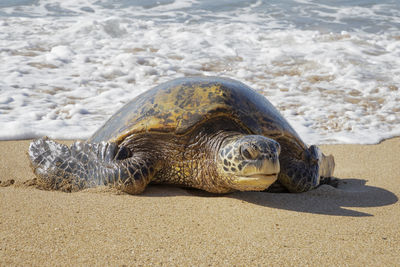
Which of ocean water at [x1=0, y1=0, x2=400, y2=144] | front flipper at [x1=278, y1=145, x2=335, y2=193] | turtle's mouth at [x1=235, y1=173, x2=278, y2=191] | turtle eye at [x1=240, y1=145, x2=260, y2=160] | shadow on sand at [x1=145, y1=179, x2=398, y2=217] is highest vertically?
turtle eye at [x1=240, y1=145, x2=260, y2=160]

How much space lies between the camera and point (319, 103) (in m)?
6.76

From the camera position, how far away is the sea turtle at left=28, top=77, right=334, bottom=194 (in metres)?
3.38

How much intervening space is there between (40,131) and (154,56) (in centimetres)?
432

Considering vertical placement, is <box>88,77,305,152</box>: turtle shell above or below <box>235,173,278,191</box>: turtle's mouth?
above

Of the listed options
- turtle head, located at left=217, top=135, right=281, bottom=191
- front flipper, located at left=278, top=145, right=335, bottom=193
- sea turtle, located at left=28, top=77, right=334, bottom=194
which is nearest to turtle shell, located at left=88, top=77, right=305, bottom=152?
sea turtle, located at left=28, top=77, right=334, bottom=194

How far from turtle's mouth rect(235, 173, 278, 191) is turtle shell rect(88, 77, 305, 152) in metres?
0.59

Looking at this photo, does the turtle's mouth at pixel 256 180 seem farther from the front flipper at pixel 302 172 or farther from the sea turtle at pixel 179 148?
the front flipper at pixel 302 172

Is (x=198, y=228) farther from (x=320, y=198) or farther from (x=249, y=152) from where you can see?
(x=320, y=198)

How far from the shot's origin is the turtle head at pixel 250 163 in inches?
115

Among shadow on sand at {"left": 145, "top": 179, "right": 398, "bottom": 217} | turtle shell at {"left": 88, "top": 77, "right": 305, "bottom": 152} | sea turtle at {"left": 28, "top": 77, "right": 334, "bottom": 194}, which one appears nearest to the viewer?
shadow on sand at {"left": 145, "top": 179, "right": 398, "bottom": 217}

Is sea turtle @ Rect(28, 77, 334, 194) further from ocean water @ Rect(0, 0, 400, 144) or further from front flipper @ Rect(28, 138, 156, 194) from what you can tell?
ocean water @ Rect(0, 0, 400, 144)

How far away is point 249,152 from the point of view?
296 cm

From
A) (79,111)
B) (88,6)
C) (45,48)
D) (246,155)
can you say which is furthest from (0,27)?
(246,155)

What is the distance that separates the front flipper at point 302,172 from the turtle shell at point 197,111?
0.14m
